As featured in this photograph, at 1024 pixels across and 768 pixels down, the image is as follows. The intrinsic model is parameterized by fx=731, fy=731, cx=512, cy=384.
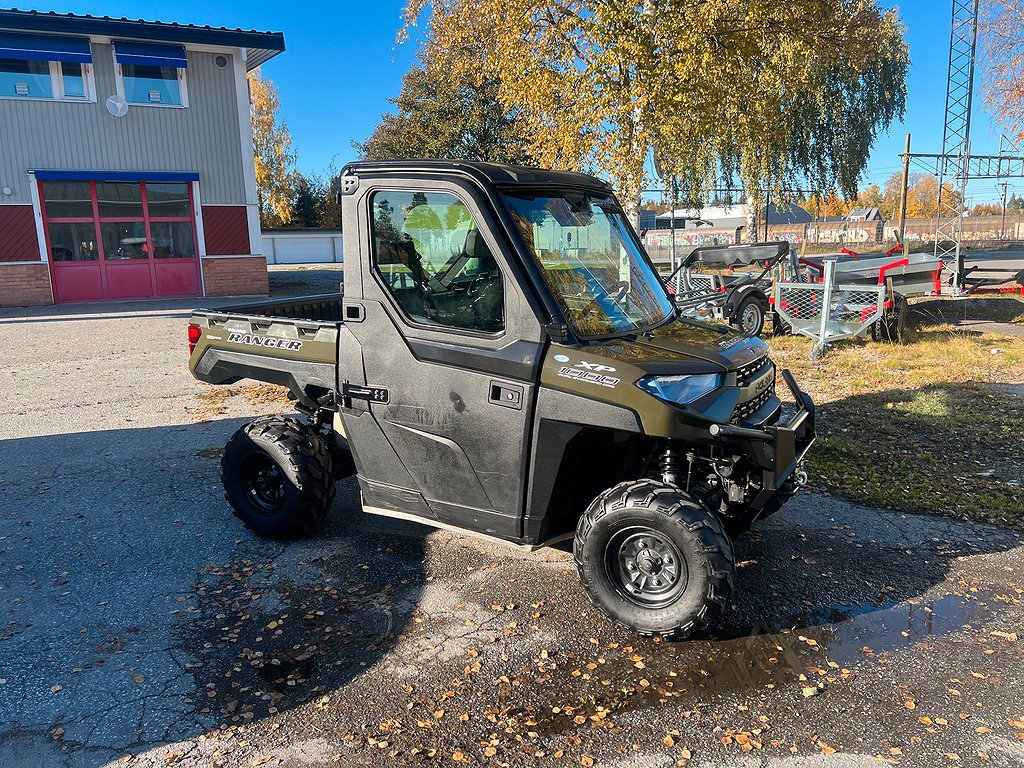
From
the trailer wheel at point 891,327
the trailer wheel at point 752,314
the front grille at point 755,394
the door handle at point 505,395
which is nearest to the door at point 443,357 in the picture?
the door handle at point 505,395

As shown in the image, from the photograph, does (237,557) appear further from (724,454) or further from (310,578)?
(724,454)

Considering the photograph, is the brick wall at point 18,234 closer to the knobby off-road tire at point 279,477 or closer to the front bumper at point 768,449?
the knobby off-road tire at point 279,477

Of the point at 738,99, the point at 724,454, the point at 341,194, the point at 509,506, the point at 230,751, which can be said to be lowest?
the point at 230,751

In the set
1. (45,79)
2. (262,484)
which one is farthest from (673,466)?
(45,79)

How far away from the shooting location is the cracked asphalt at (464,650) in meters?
2.97

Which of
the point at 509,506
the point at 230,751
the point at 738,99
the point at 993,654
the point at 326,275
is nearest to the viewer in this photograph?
the point at 230,751

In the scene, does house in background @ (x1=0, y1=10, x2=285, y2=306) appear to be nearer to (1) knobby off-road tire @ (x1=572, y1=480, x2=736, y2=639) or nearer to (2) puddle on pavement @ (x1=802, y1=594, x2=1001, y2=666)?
(1) knobby off-road tire @ (x1=572, y1=480, x2=736, y2=639)

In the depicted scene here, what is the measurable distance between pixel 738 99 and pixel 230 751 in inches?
465

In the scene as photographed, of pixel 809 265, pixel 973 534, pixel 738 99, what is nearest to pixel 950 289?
pixel 809 265

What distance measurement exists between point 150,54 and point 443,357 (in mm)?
20670

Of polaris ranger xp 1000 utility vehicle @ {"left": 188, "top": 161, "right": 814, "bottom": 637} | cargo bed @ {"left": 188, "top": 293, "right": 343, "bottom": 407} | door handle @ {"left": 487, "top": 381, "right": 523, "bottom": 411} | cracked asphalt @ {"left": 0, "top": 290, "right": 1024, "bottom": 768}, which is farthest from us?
cargo bed @ {"left": 188, "top": 293, "right": 343, "bottom": 407}

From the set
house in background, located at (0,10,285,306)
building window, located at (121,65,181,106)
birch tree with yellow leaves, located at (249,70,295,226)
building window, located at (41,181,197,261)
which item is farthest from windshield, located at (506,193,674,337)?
birch tree with yellow leaves, located at (249,70,295,226)

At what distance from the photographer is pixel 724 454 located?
3838mm

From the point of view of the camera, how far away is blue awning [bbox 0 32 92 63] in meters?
18.6
